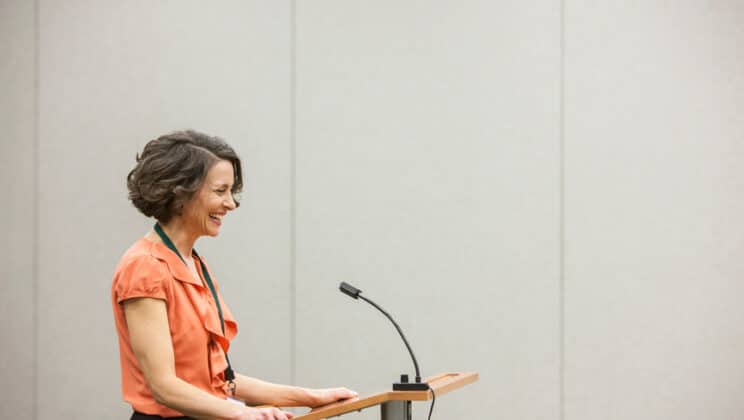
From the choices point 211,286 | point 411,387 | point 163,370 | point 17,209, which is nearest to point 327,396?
point 411,387

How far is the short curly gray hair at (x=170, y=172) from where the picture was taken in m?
2.28

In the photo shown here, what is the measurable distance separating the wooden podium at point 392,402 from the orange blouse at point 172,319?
11.2 inches

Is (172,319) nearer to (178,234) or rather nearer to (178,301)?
(178,301)

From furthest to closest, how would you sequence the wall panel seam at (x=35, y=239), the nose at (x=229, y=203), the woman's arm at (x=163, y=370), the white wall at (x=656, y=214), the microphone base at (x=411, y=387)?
the wall panel seam at (x=35, y=239) → the white wall at (x=656, y=214) → the nose at (x=229, y=203) → the microphone base at (x=411, y=387) → the woman's arm at (x=163, y=370)

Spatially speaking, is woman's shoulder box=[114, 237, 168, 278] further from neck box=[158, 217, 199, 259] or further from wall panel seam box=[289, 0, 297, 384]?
wall panel seam box=[289, 0, 297, 384]

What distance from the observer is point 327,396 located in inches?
97.0

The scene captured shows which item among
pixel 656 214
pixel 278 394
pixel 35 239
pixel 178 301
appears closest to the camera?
pixel 178 301

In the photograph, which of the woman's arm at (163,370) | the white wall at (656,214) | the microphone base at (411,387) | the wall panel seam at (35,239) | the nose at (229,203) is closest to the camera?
the woman's arm at (163,370)

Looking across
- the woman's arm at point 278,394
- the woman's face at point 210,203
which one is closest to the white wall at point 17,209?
the woman's arm at point 278,394

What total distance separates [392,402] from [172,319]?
2.14 ft

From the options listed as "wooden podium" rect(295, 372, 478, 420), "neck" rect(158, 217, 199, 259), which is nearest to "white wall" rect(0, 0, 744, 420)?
"wooden podium" rect(295, 372, 478, 420)

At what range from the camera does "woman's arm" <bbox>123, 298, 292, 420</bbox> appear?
82.0 inches

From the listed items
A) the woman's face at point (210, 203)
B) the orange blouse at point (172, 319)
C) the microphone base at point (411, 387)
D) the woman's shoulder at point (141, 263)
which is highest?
the woman's face at point (210, 203)

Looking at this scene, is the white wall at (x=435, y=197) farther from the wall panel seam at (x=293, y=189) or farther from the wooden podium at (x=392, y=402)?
the wooden podium at (x=392, y=402)
